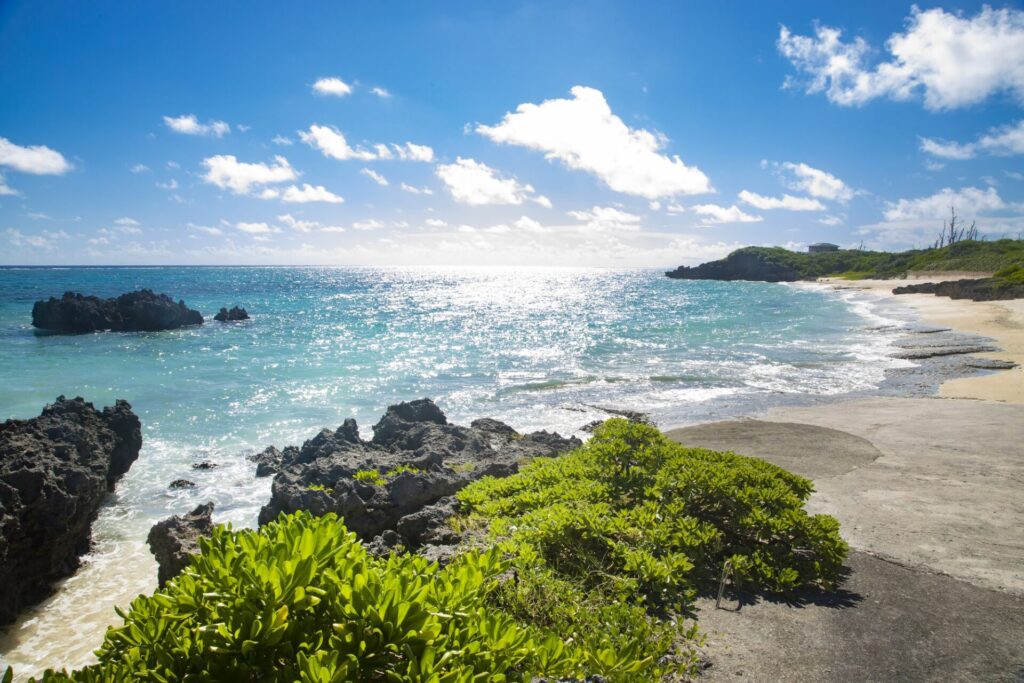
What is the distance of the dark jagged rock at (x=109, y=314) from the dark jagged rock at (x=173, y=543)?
43.2 meters

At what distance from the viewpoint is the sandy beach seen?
4262 mm

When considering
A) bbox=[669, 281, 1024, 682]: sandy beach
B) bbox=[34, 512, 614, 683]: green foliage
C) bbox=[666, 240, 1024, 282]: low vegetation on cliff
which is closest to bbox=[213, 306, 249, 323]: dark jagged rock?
bbox=[669, 281, 1024, 682]: sandy beach

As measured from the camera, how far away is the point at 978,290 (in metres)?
52.4

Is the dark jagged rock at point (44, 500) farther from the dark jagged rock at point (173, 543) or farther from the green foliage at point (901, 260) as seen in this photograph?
the green foliage at point (901, 260)

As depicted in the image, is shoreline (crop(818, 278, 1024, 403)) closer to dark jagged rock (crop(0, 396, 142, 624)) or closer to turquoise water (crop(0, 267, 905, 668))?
turquoise water (crop(0, 267, 905, 668))

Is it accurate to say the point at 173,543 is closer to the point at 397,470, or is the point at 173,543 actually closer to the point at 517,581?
the point at 397,470

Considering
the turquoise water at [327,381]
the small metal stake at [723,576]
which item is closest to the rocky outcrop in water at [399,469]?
the turquoise water at [327,381]

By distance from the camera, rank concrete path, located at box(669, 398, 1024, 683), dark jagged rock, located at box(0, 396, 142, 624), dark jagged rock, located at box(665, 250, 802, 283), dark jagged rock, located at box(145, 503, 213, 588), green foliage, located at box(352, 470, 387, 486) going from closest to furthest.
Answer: concrete path, located at box(669, 398, 1024, 683)
dark jagged rock, located at box(145, 503, 213, 588)
dark jagged rock, located at box(0, 396, 142, 624)
green foliage, located at box(352, 470, 387, 486)
dark jagged rock, located at box(665, 250, 802, 283)

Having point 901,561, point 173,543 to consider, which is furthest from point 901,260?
point 173,543

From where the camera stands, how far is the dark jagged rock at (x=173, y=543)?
7.21m

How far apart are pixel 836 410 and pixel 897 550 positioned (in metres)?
10.6

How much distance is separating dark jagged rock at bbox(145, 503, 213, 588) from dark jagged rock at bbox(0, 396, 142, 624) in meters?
1.89

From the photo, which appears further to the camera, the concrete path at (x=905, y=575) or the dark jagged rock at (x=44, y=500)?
the dark jagged rock at (x=44, y=500)

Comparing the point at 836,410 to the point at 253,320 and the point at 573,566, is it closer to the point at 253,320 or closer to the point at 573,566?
the point at 573,566
